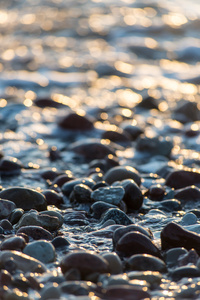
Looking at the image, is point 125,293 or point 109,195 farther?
point 109,195

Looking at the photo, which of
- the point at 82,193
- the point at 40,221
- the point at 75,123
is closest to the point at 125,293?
the point at 40,221

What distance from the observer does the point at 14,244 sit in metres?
2.22

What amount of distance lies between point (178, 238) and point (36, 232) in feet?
2.38

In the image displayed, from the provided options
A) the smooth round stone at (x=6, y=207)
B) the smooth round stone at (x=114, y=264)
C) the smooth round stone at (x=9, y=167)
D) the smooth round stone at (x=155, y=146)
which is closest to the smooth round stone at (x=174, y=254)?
the smooth round stone at (x=114, y=264)

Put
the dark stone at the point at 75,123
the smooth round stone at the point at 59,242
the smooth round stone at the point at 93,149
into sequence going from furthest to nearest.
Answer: the dark stone at the point at 75,123
the smooth round stone at the point at 93,149
the smooth round stone at the point at 59,242

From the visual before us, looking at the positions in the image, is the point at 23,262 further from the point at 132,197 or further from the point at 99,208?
the point at 132,197

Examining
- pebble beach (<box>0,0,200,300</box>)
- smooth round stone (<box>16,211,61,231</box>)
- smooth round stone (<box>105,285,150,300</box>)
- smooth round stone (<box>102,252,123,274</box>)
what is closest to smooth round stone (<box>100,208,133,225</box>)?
pebble beach (<box>0,0,200,300</box>)

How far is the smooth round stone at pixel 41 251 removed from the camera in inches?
86.0

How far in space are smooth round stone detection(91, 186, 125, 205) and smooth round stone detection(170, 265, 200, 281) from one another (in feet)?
2.79

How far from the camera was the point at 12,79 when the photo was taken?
6.36 meters

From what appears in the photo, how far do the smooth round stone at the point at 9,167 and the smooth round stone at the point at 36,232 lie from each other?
130cm

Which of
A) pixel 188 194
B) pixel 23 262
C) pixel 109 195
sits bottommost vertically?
pixel 188 194

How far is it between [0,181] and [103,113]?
2076mm

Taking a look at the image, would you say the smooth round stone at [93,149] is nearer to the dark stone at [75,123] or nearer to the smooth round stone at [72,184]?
the dark stone at [75,123]
